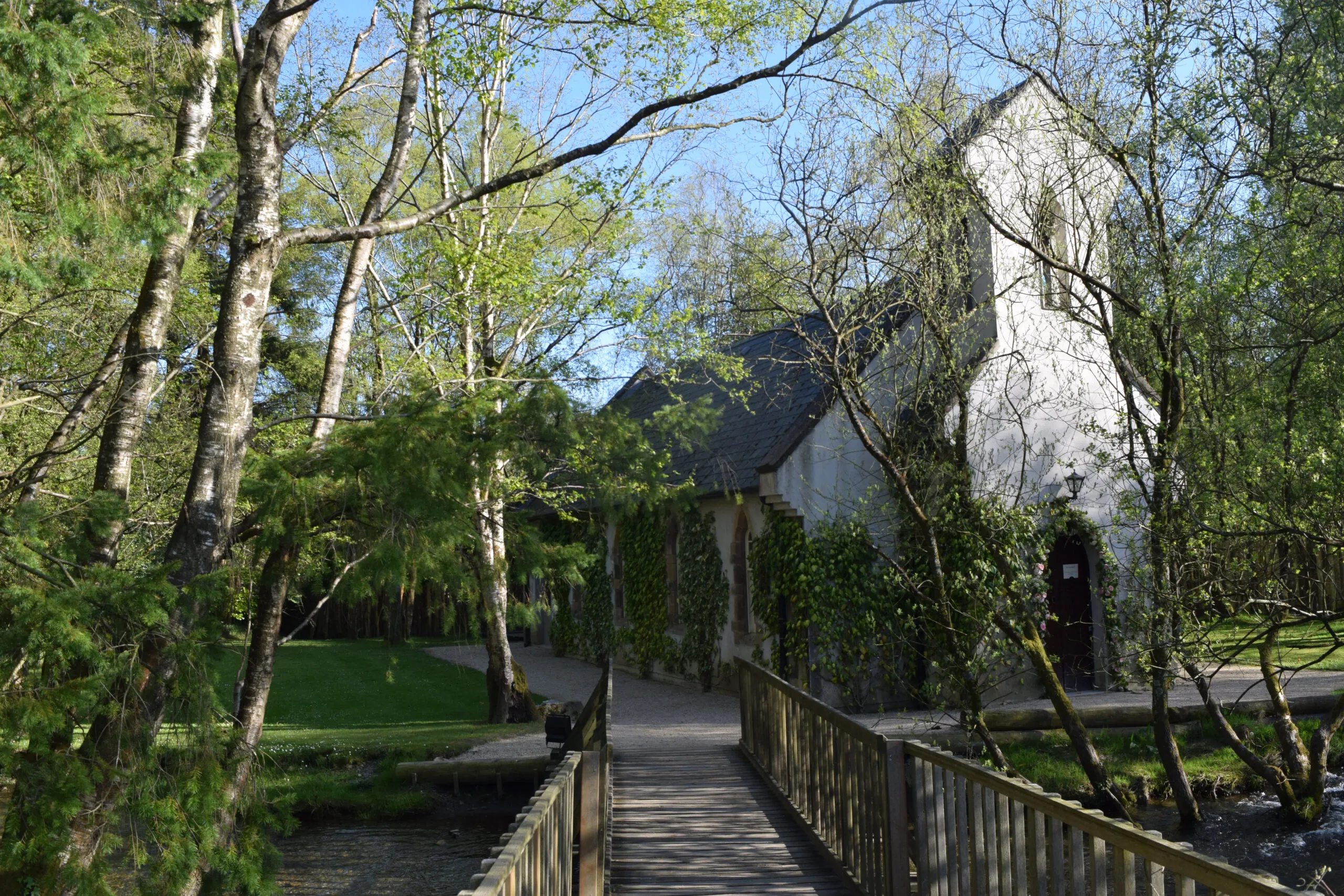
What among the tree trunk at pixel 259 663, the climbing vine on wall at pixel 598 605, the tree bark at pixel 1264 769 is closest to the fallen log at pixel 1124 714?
the tree bark at pixel 1264 769

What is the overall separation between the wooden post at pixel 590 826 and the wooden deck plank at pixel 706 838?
880mm

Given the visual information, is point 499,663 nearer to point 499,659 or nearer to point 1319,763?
point 499,659

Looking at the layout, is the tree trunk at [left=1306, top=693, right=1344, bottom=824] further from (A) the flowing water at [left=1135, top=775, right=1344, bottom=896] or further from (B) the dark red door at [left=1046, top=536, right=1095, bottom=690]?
(B) the dark red door at [left=1046, top=536, right=1095, bottom=690]

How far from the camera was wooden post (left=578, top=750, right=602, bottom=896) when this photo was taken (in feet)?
19.7

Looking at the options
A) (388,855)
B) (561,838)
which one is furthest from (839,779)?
(388,855)

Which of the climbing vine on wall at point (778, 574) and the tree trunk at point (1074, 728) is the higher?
the climbing vine on wall at point (778, 574)

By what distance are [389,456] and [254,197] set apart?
204cm

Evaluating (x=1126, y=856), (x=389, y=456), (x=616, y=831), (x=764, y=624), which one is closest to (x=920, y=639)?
(x=764, y=624)

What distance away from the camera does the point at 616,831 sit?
27.9ft

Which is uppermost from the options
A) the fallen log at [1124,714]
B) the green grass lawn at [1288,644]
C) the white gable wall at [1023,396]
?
the white gable wall at [1023,396]

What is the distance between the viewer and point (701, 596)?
1934 centimetres

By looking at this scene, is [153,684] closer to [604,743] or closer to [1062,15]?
[604,743]

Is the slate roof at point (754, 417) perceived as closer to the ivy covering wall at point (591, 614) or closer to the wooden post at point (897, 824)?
the ivy covering wall at point (591, 614)

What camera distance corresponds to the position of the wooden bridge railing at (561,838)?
3.46 meters
